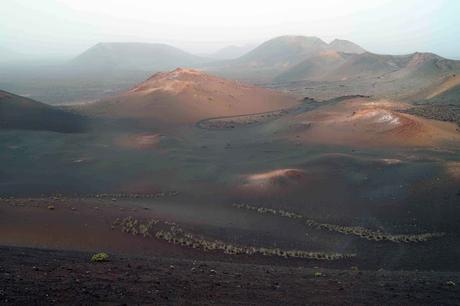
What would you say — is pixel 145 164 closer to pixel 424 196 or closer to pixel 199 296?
pixel 424 196

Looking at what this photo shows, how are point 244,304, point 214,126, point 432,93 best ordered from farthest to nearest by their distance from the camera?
1. point 432,93
2. point 214,126
3. point 244,304

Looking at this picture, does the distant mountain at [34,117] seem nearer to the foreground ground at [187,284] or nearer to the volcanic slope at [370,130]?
the volcanic slope at [370,130]

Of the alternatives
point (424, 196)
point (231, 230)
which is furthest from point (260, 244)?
point (424, 196)

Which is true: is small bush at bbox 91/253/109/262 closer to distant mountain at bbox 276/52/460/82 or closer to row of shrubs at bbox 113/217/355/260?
row of shrubs at bbox 113/217/355/260

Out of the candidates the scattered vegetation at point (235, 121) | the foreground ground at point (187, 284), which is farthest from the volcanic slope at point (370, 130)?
the foreground ground at point (187, 284)

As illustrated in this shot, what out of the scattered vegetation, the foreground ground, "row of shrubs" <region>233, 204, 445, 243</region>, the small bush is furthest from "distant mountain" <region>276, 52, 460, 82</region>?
the small bush

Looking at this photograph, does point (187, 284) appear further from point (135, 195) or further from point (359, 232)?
point (135, 195)

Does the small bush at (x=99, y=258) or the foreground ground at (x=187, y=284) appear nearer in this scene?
the foreground ground at (x=187, y=284)
